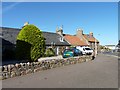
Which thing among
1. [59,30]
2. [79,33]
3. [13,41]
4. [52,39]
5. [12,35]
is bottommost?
[13,41]

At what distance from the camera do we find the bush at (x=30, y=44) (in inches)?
931

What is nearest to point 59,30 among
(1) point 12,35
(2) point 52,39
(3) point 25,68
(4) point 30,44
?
(2) point 52,39

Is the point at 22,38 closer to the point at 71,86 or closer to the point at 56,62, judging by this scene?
the point at 56,62

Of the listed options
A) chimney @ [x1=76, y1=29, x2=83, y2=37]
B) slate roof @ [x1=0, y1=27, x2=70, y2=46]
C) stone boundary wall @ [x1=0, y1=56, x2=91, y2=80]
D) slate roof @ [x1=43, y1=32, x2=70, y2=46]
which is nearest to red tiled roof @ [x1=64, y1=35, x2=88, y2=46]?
chimney @ [x1=76, y1=29, x2=83, y2=37]

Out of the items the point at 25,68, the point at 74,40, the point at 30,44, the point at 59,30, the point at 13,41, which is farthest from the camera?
the point at 74,40

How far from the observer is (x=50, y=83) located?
41.2 feet

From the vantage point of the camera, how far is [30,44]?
23.7 metres

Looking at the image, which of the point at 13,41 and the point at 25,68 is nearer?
the point at 25,68

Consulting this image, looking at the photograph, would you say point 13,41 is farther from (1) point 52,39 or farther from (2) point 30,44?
(2) point 30,44

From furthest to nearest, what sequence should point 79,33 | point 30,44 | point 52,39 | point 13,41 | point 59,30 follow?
1. point 79,33
2. point 59,30
3. point 52,39
4. point 13,41
5. point 30,44

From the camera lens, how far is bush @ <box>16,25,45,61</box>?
2365cm

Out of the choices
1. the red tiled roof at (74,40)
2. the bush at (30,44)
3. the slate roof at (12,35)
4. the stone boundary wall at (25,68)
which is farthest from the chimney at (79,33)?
the stone boundary wall at (25,68)

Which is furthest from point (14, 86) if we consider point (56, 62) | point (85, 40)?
point (85, 40)

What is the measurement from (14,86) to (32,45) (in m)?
12.4
